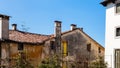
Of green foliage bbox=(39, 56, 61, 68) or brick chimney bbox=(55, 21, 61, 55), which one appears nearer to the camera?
green foliage bbox=(39, 56, 61, 68)

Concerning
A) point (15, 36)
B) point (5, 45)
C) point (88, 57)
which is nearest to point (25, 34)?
point (15, 36)

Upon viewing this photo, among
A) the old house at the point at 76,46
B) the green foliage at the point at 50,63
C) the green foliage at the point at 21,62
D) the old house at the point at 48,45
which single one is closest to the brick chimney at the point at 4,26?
the old house at the point at 48,45

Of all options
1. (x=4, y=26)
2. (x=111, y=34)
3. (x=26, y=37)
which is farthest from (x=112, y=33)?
(x=4, y=26)

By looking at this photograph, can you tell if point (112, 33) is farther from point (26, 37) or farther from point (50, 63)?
point (26, 37)

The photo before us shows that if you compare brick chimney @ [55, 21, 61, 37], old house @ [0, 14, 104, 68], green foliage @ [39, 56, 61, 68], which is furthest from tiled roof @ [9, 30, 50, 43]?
green foliage @ [39, 56, 61, 68]

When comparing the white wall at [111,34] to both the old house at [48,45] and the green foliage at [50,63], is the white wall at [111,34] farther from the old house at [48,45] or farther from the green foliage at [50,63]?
the green foliage at [50,63]

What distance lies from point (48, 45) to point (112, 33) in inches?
330

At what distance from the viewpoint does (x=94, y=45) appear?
42.8 metres

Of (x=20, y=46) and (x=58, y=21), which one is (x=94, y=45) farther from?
(x=20, y=46)

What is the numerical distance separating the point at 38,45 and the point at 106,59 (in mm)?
8053

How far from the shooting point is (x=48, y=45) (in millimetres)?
37906

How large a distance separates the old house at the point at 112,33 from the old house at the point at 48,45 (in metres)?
4.73

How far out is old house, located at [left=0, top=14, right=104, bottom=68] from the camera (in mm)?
34438

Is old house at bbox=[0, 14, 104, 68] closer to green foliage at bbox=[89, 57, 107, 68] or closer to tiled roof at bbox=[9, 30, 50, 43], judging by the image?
tiled roof at bbox=[9, 30, 50, 43]
